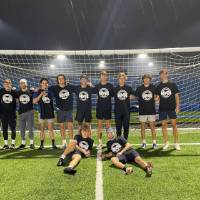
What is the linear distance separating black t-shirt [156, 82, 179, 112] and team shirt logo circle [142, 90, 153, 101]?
0.75 feet

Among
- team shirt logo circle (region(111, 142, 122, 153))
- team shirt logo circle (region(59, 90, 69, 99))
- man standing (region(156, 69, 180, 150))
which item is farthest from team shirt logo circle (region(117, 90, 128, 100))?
team shirt logo circle (region(111, 142, 122, 153))

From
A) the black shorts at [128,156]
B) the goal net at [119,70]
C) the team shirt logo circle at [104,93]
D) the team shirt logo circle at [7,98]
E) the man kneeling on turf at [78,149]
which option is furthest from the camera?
the goal net at [119,70]

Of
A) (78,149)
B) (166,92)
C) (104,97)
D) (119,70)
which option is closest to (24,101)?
(104,97)

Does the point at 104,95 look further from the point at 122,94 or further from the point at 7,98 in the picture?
the point at 7,98

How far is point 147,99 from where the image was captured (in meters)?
8.38

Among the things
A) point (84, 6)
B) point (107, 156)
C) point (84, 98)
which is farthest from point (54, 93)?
point (84, 6)

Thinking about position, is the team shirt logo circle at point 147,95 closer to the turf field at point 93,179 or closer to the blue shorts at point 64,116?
the turf field at point 93,179

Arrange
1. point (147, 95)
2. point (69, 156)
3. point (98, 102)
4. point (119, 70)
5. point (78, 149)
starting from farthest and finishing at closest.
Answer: point (119, 70) → point (98, 102) → point (147, 95) → point (69, 156) → point (78, 149)

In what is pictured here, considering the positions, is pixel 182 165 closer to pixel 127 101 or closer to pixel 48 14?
pixel 127 101

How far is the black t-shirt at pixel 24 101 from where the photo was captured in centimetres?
887

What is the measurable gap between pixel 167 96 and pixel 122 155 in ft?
7.92

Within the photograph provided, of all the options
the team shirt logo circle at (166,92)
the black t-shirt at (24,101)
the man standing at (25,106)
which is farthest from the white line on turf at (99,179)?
the black t-shirt at (24,101)

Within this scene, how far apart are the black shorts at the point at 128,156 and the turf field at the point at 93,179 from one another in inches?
10.9

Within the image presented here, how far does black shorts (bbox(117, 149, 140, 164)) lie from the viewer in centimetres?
652
